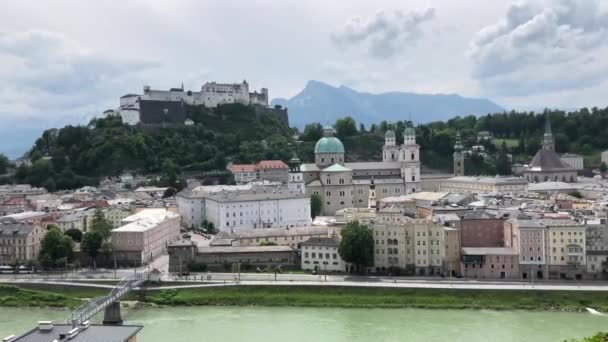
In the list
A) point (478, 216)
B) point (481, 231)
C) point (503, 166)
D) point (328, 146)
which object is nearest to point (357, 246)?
point (481, 231)

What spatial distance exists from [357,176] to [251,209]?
1768cm

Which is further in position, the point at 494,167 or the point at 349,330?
the point at 494,167

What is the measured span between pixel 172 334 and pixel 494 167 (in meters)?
59.4

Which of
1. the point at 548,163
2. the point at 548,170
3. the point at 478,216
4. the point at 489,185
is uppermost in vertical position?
the point at 548,163

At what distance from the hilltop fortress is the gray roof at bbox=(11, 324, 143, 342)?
2578 inches

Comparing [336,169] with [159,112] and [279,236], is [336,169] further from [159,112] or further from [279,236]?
[159,112]

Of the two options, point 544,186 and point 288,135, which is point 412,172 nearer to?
point 544,186

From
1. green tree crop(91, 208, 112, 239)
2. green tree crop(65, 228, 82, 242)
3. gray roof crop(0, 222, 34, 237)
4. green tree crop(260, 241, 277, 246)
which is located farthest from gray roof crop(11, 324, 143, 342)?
green tree crop(65, 228, 82, 242)

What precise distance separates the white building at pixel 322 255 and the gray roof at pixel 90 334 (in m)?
22.2

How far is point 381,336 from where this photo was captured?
27594 mm

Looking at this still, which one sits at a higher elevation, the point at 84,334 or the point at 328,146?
the point at 328,146

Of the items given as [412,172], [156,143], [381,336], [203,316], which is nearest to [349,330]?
[381,336]

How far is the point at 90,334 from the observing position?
658 inches

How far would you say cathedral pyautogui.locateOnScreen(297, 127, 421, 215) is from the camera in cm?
6147
